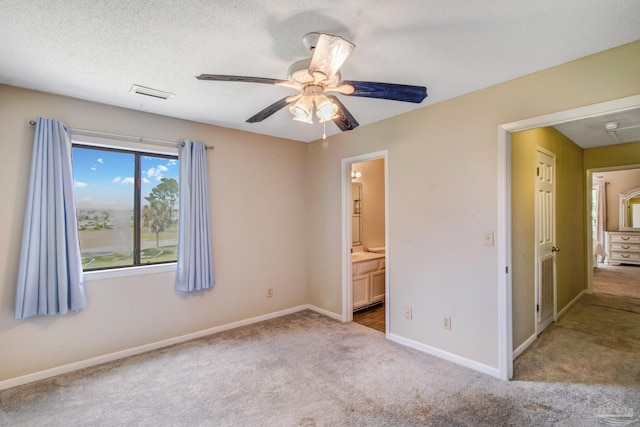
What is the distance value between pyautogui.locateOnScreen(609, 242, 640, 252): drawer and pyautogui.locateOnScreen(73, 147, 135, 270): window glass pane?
10.5 meters

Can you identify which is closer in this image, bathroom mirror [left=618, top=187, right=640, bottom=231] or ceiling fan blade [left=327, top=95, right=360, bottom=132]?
ceiling fan blade [left=327, top=95, right=360, bottom=132]

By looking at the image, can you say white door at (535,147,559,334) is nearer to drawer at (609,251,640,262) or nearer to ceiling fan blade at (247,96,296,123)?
ceiling fan blade at (247,96,296,123)

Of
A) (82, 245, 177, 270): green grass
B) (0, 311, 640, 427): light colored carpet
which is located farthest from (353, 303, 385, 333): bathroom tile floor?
(82, 245, 177, 270): green grass

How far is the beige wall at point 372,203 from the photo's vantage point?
5.08m

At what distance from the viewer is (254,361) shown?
2.88m

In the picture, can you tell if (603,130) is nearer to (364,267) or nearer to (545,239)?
(545,239)

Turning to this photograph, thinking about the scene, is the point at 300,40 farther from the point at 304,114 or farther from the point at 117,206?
the point at 117,206

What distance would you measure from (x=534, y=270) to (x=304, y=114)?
10.0 ft

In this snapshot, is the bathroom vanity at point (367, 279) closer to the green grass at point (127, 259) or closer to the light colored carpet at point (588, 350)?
the light colored carpet at point (588, 350)

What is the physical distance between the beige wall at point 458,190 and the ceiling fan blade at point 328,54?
4.53ft

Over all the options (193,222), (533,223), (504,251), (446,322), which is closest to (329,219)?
(193,222)

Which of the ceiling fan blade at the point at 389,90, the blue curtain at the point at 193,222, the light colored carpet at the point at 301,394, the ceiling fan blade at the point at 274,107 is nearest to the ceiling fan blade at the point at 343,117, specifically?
the ceiling fan blade at the point at 389,90

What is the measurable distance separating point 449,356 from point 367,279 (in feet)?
5.50

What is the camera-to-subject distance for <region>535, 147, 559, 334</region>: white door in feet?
11.1
